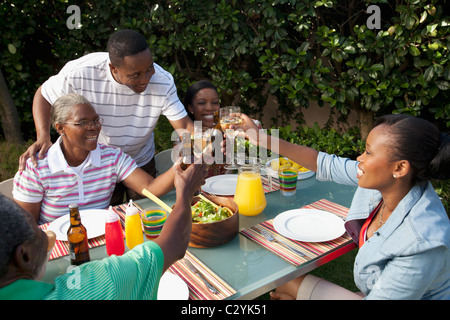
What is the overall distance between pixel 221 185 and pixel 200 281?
42.5 inches

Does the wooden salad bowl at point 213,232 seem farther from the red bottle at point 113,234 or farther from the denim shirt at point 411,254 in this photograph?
the denim shirt at point 411,254

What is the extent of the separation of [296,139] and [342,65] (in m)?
1.11

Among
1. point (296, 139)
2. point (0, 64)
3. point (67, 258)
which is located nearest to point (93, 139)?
point (67, 258)

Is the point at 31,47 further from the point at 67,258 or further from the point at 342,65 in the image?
the point at 67,258

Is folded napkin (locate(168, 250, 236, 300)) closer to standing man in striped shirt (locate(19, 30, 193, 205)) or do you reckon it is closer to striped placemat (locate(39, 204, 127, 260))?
striped placemat (locate(39, 204, 127, 260))

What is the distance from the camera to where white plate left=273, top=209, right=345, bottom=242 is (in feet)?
6.03

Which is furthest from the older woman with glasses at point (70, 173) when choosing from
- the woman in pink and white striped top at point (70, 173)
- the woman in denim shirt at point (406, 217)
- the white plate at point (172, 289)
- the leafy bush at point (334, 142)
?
the leafy bush at point (334, 142)

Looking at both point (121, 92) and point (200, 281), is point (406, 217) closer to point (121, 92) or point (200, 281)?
point (200, 281)

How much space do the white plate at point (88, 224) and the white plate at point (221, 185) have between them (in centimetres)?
70

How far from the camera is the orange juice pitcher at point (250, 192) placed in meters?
2.07

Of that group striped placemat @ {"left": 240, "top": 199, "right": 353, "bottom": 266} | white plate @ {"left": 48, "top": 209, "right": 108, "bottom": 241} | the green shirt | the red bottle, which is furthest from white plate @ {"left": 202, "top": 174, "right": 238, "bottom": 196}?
the green shirt

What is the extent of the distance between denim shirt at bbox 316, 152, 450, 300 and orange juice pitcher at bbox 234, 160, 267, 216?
24.5 inches

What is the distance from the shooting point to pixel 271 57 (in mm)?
4430

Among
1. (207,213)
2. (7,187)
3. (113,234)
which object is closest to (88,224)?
(113,234)
